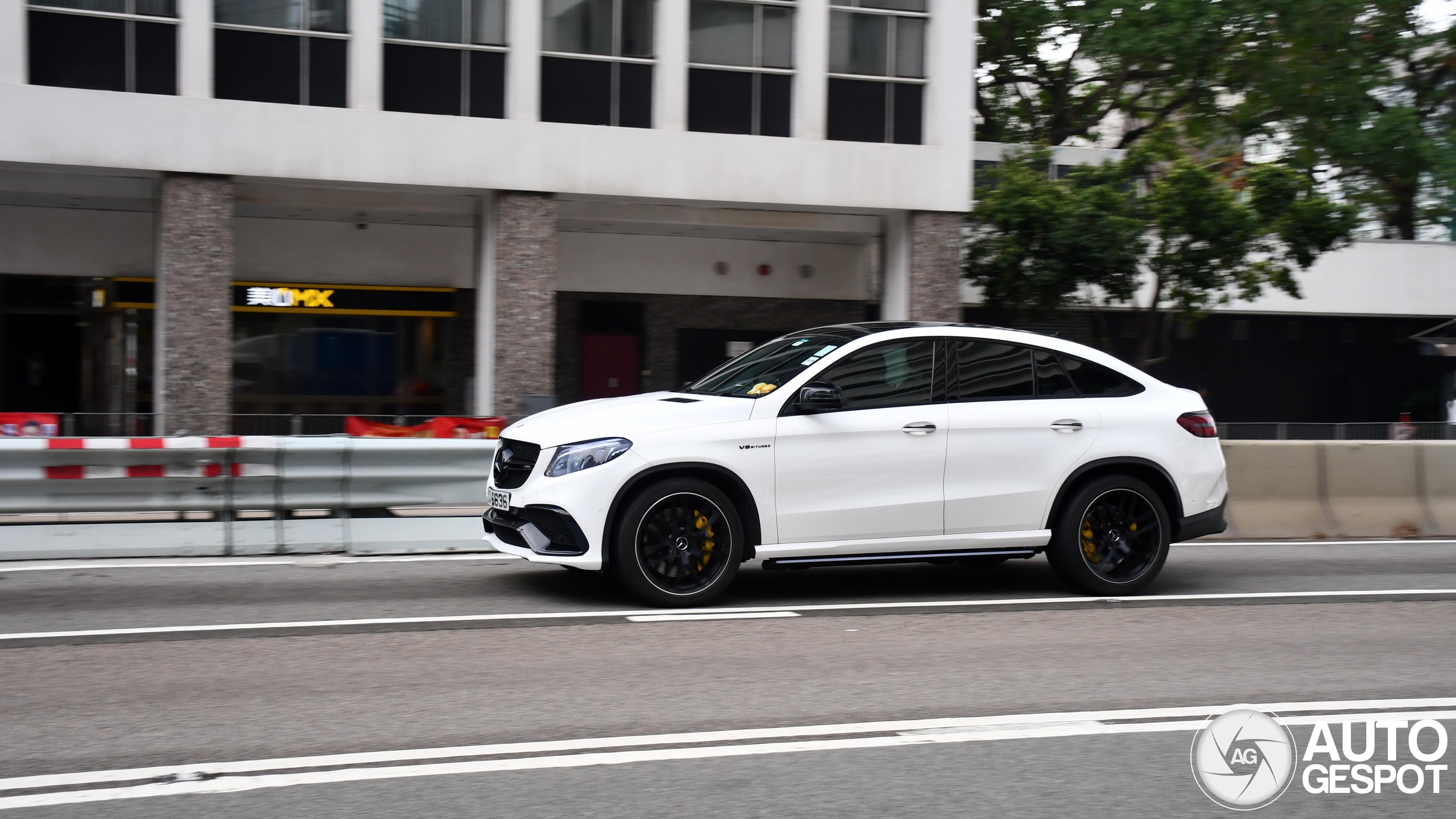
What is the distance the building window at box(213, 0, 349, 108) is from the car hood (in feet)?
41.2

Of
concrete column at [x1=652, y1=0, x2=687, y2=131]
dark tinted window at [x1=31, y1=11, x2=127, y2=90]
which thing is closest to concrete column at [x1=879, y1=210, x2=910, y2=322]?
concrete column at [x1=652, y1=0, x2=687, y2=131]

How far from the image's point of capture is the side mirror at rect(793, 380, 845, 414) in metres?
7.79

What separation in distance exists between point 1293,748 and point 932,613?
2960 mm

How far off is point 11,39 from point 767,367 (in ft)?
45.9

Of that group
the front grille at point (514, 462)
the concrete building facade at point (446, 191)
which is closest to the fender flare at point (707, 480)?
the front grille at point (514, 462)

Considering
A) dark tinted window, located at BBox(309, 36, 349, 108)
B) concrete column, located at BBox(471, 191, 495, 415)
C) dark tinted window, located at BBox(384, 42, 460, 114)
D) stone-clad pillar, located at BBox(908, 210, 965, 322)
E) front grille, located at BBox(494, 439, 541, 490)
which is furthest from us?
stone-clad pillar, located at BBox(908, 210, 965, 322)

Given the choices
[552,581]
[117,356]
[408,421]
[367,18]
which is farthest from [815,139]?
[552,581]

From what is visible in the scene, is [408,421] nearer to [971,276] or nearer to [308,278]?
[308,278]

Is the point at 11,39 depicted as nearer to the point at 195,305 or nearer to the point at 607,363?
the point at 195,305

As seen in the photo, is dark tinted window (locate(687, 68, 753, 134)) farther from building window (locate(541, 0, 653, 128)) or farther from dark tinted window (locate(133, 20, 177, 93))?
dark tinted window (locate(133, 20, 177, 93))

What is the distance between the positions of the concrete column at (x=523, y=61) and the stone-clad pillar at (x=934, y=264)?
6.43 metres

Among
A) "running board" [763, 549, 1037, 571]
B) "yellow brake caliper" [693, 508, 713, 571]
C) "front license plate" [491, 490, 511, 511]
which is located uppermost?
"front license plate" [491, 490, 511, 511]

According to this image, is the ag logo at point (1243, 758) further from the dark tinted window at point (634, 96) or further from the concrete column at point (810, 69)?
the concrete column at point (810, 69)

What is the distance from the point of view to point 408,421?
52.9 feet
